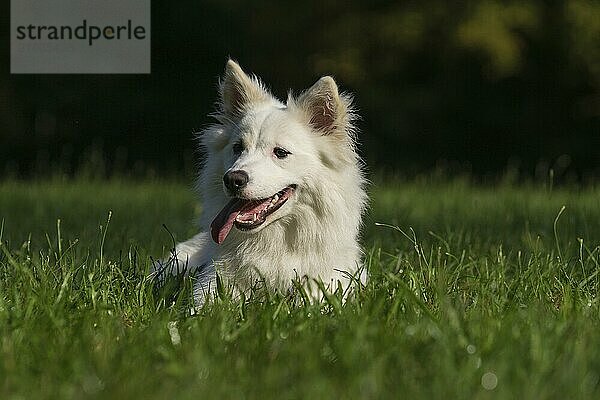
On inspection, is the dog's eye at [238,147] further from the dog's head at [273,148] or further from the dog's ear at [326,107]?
the dog's ear at [326,107]

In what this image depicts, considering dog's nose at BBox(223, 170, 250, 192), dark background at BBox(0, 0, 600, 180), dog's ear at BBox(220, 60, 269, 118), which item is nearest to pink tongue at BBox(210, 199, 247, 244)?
dog's nose at BBox(223, 170, 250, 192)

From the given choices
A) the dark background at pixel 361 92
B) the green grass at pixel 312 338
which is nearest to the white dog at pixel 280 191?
the green grass at pixel 312 338

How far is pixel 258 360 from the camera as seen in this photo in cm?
324

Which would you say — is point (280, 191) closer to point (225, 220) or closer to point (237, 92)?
point (225, 220)

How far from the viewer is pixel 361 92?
1839cm

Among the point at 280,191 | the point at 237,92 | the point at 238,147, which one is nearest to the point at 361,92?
the point at 237,92

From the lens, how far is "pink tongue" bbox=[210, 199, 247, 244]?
4387 millimetres

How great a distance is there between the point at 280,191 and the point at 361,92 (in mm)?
14136

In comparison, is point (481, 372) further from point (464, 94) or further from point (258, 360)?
point (464, 94)

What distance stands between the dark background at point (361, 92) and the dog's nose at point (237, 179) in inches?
511

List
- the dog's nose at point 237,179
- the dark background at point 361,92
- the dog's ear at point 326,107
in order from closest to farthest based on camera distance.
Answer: the dog's nose at point 237,179, the dog's ear at point 326,107, the dark background at point 361,92

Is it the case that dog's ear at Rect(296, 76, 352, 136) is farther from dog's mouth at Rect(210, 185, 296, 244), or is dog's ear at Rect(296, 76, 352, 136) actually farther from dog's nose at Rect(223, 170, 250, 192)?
dog's nose at Rect(223, 170, 250, 192)

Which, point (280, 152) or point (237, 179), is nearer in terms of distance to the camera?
point (237, 179)

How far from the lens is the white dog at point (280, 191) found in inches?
173
